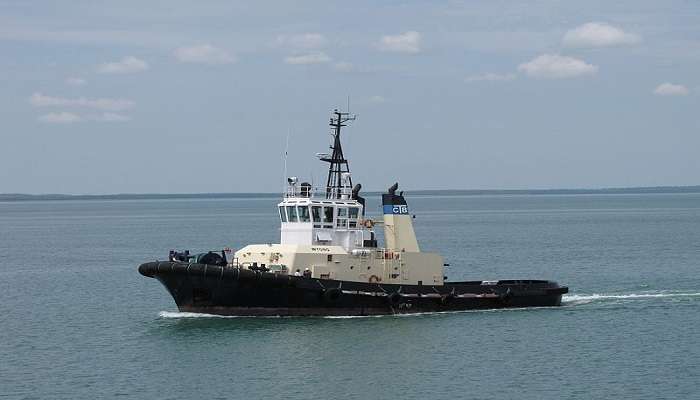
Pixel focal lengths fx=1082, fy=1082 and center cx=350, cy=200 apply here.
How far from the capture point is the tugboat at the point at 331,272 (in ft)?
133

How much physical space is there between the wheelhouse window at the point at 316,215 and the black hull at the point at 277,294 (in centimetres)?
274

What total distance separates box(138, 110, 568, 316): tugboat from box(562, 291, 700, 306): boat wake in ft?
10.1

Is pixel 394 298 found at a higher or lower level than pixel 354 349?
higher

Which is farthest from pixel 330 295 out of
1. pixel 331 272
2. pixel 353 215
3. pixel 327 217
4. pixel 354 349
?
pixel 354 349

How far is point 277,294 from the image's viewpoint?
40.7 meters

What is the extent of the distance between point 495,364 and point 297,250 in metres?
10.3

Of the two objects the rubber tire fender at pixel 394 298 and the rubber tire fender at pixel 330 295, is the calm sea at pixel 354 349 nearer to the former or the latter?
the rubber tire fender at pixel 394 298

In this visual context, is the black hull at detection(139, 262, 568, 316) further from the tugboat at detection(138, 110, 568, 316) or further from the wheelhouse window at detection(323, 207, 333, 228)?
the wheelhouse window at detection(323, 207, 333, 228)

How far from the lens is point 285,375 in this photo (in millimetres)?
32625

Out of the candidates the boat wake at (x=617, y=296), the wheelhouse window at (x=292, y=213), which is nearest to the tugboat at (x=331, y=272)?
the wheelhouse window at (x=292, y=213)

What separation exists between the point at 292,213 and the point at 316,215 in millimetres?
1018

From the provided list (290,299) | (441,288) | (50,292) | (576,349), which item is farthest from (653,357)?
(50,292)

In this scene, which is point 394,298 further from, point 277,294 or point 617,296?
point 617,296

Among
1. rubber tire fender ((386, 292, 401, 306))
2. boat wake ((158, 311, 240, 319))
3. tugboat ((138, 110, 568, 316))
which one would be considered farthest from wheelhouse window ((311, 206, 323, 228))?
boat wake ((158, 311, 240, 319))
